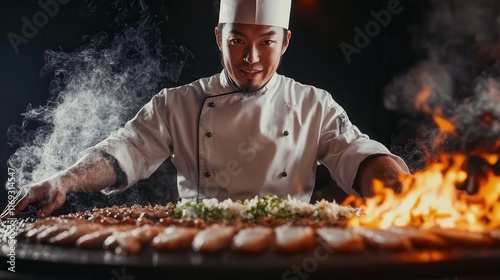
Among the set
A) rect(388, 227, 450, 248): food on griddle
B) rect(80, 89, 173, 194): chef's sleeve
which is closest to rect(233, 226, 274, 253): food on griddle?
rect(388, 227, 450, 248): food on griddle

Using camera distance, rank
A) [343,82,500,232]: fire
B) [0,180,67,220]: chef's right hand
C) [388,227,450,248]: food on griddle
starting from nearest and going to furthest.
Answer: [388,227,450,248]: food on griddle < [343,82,500,232]: fire < [0,180,67,220]: chef's right hand

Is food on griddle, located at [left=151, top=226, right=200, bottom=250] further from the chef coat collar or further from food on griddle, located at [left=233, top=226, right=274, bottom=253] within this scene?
the chef coat collar

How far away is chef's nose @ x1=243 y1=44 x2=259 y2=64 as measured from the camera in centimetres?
337

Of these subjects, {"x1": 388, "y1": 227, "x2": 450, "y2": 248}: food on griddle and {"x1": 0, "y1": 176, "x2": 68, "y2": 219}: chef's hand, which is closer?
{"x1": 388, "y1": 227, "x2": 450, "y2": 248}: food on griddle

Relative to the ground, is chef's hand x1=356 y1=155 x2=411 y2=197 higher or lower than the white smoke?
lower

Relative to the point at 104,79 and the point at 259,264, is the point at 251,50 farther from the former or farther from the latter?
the point at 259,264

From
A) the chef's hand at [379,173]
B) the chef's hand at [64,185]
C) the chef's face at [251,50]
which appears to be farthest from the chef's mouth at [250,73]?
the chef's hand at [64,185]

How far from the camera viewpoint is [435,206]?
230cm

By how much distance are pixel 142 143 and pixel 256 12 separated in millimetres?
1134

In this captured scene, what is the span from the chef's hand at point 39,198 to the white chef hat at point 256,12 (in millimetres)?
1593

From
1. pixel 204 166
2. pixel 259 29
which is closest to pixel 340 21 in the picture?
pixel 259 29

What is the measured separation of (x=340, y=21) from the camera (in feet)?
17.1

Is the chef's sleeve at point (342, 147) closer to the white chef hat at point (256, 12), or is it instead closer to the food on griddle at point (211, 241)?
the white chef hat at point (256, 12)

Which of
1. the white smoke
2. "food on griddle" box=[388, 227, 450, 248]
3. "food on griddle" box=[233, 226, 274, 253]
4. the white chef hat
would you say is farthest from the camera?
the white smoke
